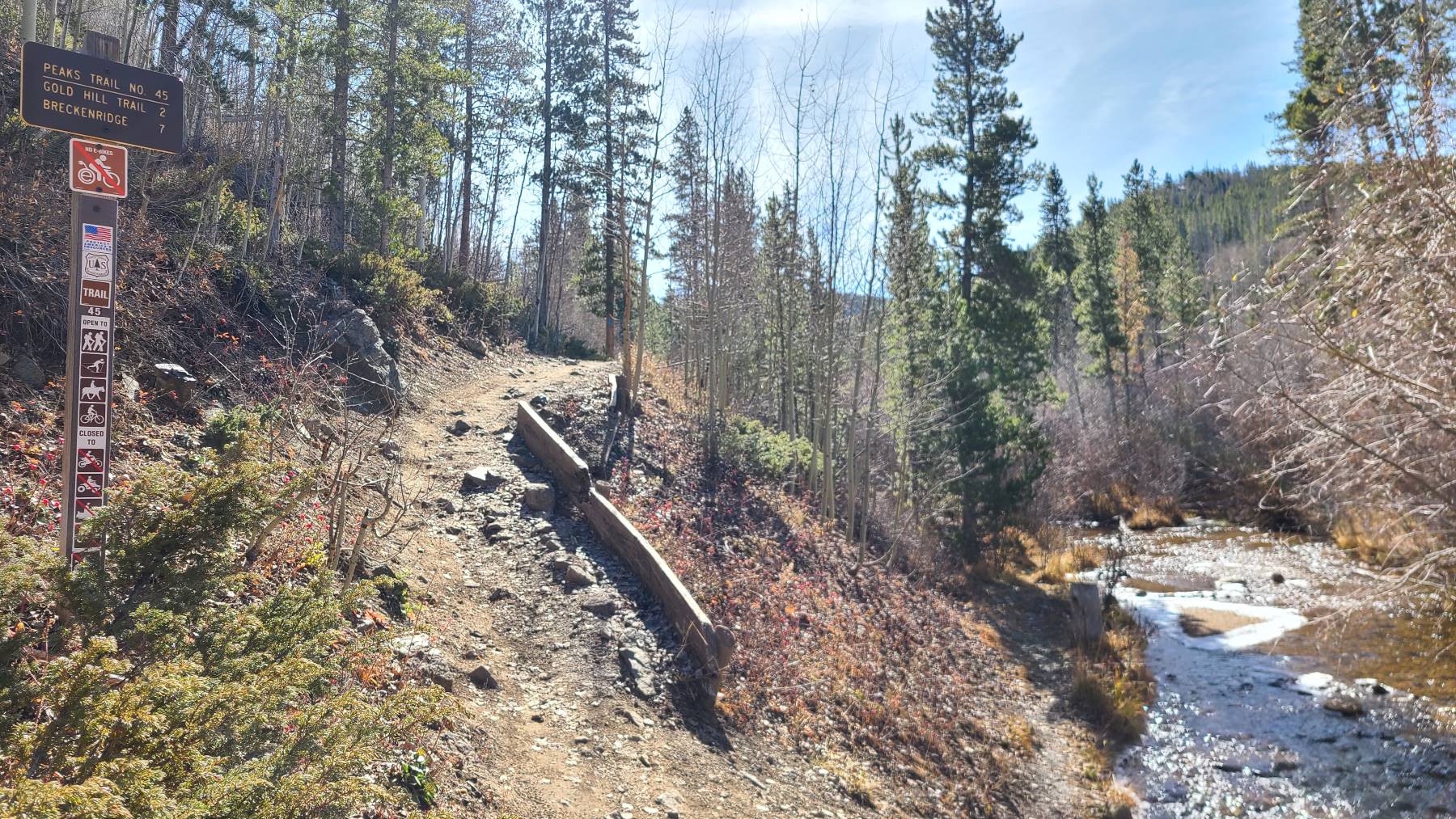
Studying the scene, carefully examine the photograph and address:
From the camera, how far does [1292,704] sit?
12.4 metres

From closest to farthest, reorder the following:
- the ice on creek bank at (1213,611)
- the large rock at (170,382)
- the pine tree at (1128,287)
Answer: the large rock at (170,382), the ice on creek bank at (1213,611), the pine tree at (1128,287)

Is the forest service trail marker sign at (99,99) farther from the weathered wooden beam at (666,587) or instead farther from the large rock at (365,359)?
the large rock at (365,359)

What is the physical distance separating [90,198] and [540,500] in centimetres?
674

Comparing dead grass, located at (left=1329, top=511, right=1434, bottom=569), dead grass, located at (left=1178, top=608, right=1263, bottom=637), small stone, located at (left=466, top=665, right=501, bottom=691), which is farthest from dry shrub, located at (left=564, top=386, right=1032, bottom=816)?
dead grass, located at (left=1329, top=511, right=1434, bottom=569)

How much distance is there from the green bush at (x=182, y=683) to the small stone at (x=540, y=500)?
5336mm

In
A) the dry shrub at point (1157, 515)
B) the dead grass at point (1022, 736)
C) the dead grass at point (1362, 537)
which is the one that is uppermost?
the dead grass at point (1362, 537)

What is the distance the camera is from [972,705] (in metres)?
11.9

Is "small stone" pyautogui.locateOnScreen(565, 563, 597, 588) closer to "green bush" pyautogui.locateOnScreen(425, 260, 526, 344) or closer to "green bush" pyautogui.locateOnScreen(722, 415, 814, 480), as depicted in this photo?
"green bush" pyautogui.locateOnScreen(722, 415, 814, 480)

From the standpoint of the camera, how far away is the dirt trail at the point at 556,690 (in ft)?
20.0

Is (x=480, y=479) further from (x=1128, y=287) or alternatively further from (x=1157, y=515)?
(x=1128, y=287)

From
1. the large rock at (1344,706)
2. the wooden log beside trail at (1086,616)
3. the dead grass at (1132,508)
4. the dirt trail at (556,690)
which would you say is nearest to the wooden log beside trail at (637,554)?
the dirt trail at (556,690)

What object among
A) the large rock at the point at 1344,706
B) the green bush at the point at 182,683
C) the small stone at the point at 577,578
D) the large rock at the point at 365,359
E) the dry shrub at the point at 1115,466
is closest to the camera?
the green bush at the point at 182,683

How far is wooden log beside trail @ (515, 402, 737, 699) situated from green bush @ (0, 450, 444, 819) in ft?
11.2

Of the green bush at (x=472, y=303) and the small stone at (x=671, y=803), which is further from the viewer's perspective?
the green bush at (x=472, y=303)
